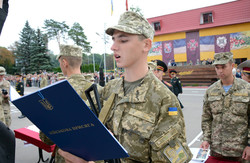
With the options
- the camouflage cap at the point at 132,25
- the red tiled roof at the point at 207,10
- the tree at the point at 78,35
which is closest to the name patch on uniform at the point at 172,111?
the camouflage cap at the point at 132,25

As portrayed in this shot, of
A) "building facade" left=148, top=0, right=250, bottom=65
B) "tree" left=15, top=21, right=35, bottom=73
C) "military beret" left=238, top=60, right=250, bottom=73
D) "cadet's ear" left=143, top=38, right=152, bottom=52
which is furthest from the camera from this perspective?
"tree" left=15, top=21, right=35, bottom=73

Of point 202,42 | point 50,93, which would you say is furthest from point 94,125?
point 202,42

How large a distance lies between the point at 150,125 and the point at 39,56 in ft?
128

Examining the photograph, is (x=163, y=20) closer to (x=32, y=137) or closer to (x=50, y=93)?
(x=32, y=137)

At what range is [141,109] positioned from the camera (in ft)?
4.84

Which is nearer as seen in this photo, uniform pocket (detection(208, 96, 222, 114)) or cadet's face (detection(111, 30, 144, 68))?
cadet's face (detection(111, 30, 144, 68))

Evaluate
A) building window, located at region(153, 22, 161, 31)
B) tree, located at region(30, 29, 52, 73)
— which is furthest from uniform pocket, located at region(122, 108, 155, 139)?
tree, located at region(30, 29, 52, 73)

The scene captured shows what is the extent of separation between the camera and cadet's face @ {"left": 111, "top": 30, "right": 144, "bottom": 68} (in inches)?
58.2

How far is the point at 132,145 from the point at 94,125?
641 mm

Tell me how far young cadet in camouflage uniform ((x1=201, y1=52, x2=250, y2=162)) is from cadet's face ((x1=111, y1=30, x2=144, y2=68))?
1.64m

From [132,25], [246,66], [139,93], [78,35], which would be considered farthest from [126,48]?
[78,35]

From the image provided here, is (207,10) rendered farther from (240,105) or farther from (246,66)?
(240,105)

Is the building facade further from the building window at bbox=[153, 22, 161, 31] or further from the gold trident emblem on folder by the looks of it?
the gold trident emblem on folder

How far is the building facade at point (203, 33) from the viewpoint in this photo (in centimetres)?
2242
